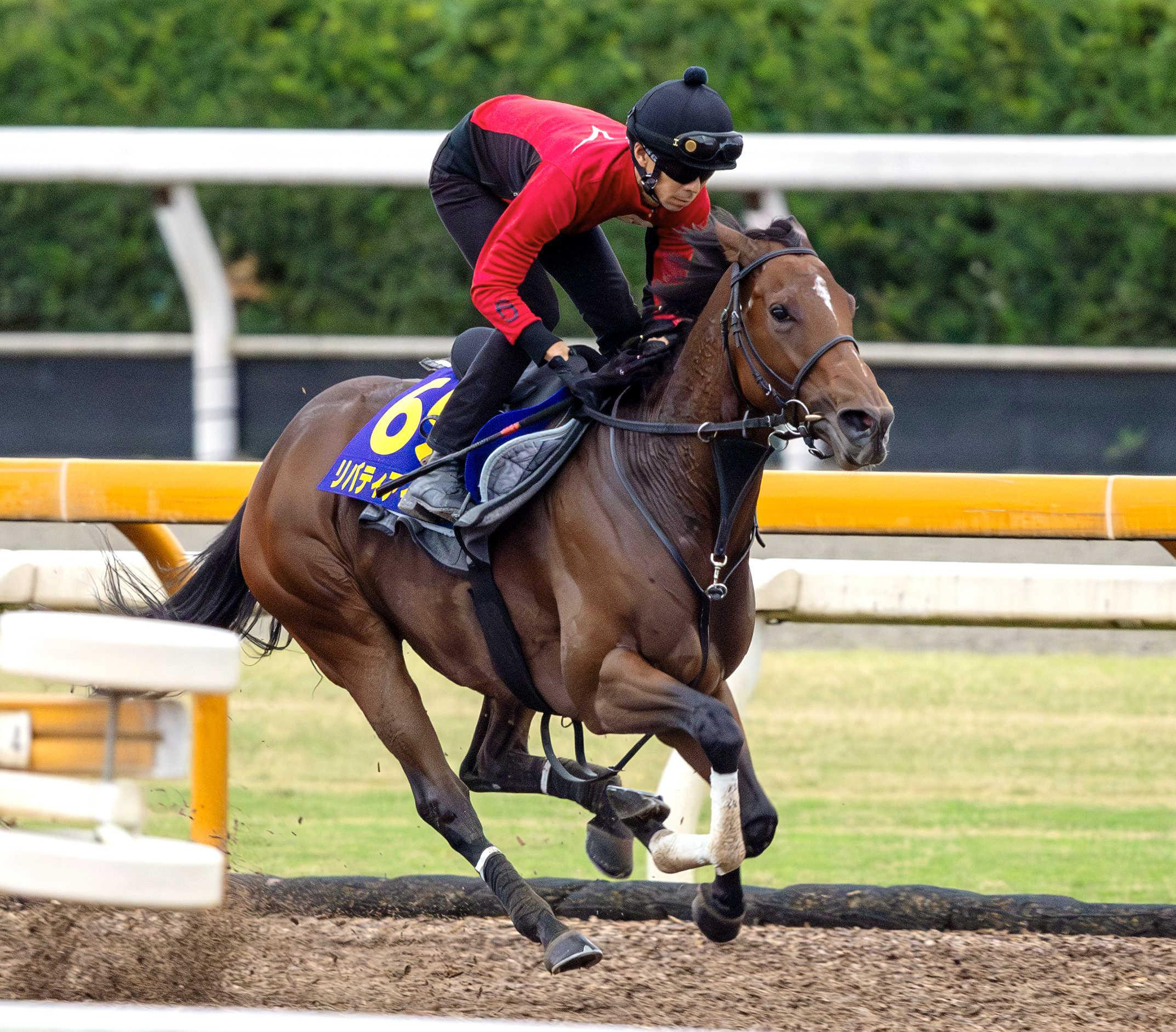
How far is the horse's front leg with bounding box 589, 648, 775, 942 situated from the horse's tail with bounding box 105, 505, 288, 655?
1.13 metres

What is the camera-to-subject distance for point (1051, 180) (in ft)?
20.5

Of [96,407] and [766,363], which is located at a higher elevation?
[96,407]

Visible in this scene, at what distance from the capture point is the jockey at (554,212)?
3307 millimetres

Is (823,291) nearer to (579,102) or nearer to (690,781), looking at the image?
(690,781)

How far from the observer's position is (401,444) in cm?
380

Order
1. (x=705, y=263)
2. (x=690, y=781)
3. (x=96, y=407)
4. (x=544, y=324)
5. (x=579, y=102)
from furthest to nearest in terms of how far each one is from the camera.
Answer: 1. (x=579, y=102)
2. (x=96, y=407)
3. (x=690, y=781)
4. (x=544, y=324)
5. (x=705, y=263)

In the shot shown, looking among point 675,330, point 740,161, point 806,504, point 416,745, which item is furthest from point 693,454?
point 740,161

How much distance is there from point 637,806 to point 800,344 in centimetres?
101

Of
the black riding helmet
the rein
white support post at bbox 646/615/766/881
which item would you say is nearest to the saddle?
the rein

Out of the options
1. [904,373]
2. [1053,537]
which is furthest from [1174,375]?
[1053,537]

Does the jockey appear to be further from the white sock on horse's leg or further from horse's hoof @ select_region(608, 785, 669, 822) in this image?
the white sock on horse's leg

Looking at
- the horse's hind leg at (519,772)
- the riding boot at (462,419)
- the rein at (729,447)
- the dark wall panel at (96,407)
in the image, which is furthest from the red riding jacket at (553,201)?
the dark wall panel at (96,407)

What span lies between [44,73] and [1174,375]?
513cm

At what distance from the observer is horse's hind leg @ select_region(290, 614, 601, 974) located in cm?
355
